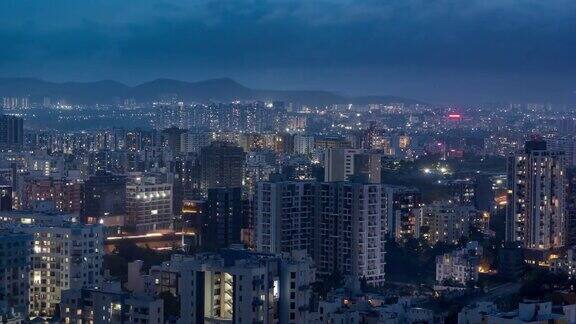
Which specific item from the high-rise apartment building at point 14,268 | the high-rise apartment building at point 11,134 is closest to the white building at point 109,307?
the high-rise apartment building at point 14,268

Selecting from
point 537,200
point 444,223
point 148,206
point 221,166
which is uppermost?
point 221,166

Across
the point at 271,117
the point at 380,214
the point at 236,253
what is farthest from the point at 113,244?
the point at 271,117

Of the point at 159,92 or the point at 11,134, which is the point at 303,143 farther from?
the point at 11,134

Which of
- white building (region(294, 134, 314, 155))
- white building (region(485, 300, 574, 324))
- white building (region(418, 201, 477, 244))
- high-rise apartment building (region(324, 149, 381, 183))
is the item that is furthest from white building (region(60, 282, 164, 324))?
white building (region(294, 134, 314, 155))

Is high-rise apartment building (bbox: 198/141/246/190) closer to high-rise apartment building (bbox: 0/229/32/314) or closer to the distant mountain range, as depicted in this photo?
the distant mountain range

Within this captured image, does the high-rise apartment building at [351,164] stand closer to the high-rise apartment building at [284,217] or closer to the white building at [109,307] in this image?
the high-rise apartment building at [284,217]

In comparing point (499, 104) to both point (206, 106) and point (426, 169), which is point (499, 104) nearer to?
point (426, 169)

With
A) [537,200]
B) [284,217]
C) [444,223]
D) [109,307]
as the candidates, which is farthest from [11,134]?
[109,307]
